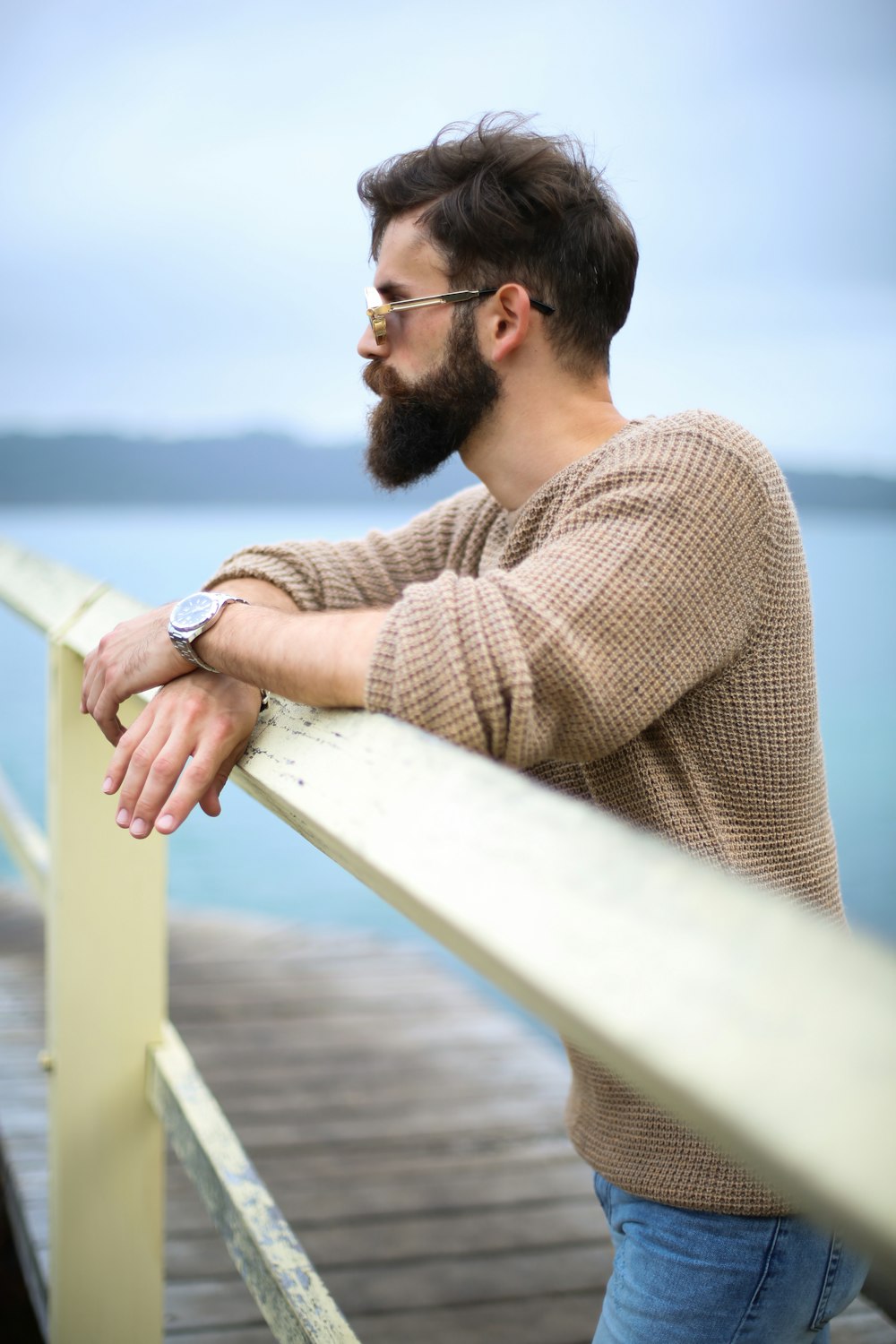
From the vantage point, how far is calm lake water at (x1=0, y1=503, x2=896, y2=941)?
10.7 m

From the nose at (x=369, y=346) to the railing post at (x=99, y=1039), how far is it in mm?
520

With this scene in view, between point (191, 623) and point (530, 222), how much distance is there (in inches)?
26.5

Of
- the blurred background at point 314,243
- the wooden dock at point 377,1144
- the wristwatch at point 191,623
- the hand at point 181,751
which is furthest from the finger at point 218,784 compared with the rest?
the blurred background at point 314,243

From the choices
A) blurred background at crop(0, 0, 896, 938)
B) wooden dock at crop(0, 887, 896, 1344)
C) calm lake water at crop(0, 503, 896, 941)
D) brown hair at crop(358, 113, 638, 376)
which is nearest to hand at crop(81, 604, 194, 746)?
calm lake water at crop(0, 503, 896, 941)

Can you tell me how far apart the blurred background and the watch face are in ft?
50.8

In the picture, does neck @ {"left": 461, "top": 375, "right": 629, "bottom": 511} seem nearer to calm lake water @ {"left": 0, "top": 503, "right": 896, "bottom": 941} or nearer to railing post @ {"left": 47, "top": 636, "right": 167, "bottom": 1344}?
calm lake water @ {"left": 0, "top": 503, "right": 896, "bottom": 941}

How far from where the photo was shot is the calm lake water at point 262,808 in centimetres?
1070

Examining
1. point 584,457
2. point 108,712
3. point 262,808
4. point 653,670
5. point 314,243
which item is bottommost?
point 262,808

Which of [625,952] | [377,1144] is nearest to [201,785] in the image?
[625,952]

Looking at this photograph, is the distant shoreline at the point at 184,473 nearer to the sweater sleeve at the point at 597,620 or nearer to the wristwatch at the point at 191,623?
the wristwatch at the point at 191,623

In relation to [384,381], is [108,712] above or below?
below

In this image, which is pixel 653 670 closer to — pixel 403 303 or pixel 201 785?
pixel 201 785

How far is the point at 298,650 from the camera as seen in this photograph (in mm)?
892

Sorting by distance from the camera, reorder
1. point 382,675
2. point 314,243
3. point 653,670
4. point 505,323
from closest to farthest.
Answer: point 382,675 → point 653,670 → point 505,323 → point 314,243
